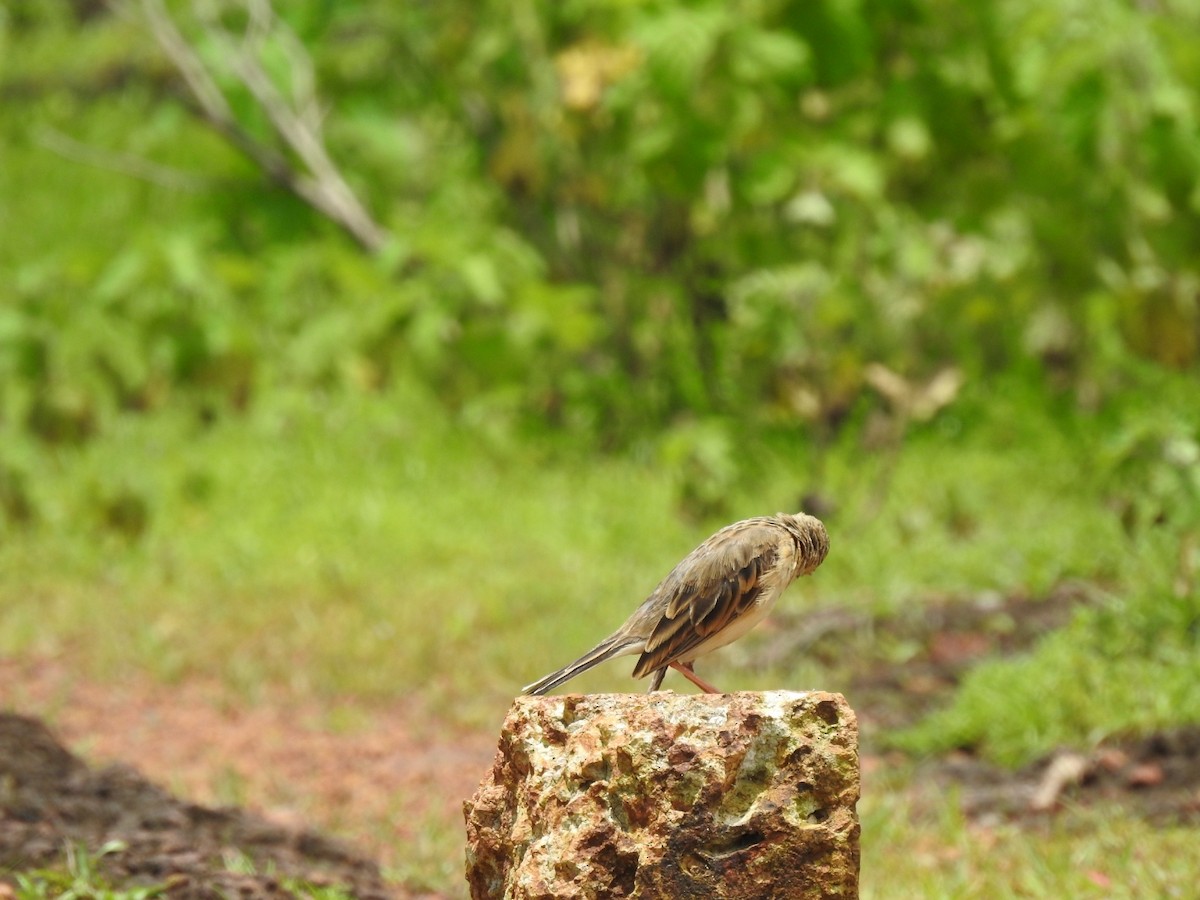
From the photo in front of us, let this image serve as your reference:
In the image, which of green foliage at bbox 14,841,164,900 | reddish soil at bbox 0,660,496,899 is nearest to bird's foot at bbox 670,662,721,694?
reddish soil at bbox 0,660,496,899

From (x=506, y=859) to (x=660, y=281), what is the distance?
22.6ft

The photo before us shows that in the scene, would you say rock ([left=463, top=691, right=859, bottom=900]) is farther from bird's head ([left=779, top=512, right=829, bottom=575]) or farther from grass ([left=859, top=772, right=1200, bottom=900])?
grass ([left=859, top=772, right=1200, bottom=900])

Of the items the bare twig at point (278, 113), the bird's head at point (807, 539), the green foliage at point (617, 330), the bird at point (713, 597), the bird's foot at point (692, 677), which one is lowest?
the bird's foot at point (692, 677)

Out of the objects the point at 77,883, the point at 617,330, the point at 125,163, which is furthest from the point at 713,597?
the point at 125,163

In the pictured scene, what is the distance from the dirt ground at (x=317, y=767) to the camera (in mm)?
4105

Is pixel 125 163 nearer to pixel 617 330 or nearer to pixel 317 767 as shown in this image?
pixel 617 330

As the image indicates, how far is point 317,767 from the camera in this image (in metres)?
Result: 5.74

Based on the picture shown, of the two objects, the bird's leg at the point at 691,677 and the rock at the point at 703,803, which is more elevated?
the bird's leg at the point at 691,677

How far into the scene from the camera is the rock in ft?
9.24

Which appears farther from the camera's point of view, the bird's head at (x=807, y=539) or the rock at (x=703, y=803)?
the bird's head at (x=807, y=539)

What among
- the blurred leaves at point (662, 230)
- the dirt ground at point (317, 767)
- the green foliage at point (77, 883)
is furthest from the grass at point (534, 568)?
the green foliage at point (77, 883)

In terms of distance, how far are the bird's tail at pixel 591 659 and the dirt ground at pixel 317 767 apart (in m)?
1.11

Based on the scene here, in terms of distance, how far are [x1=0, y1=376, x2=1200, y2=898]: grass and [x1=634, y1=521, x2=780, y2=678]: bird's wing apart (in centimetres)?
132

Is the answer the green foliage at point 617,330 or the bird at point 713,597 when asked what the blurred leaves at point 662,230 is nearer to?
the green foliage at point 617,330
